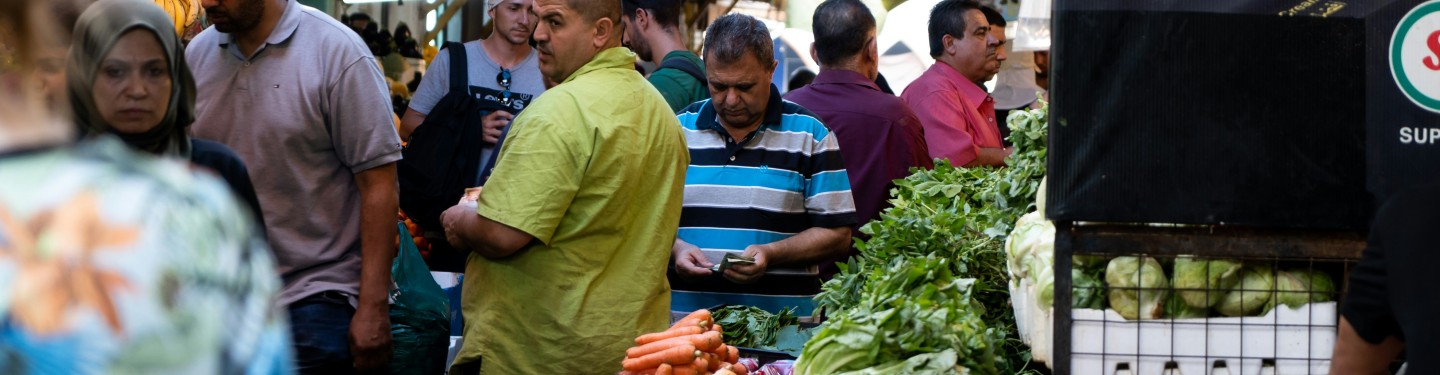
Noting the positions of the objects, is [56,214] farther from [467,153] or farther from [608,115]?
[467,153]

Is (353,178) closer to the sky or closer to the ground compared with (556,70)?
closer to the ground

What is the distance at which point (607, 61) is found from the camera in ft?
14.8

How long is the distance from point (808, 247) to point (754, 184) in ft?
0.99

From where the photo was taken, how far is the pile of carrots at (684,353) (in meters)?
4.27

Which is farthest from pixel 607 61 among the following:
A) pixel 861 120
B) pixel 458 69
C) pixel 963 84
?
pixel 963 84

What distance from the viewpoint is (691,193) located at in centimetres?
560

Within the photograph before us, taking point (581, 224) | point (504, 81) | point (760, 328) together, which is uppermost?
point (504, 81)

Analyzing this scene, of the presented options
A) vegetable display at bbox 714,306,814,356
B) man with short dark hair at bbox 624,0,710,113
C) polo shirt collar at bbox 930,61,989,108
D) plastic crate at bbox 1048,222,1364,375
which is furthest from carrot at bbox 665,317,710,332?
polo shirt collar at bbox 930,61,989,108

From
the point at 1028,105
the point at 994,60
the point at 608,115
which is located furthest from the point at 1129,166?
the point at 1028,105

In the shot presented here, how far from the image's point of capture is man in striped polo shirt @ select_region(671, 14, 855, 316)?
18.0ft

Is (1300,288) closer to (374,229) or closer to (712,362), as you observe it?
(712,362)

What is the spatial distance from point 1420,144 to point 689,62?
12.5ft

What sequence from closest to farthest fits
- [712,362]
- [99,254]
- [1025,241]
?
[99,254], [1025,241], [712,362]

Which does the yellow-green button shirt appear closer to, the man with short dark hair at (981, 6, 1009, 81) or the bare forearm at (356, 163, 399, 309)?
the bare forearm at (356, 163, 399, 309)
